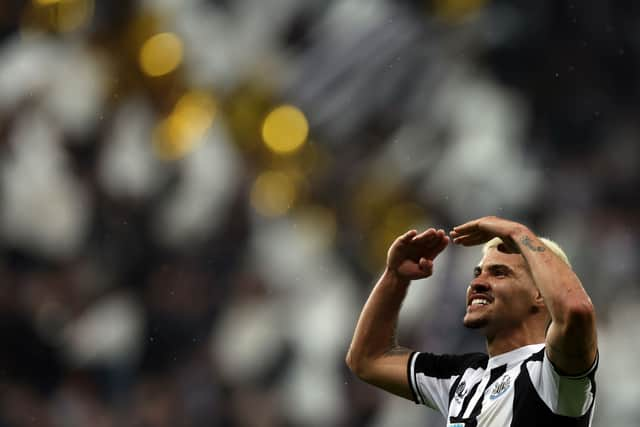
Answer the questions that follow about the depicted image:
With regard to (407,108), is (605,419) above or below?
below

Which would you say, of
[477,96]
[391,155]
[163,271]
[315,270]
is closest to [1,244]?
[163,271]

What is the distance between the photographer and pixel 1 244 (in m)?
4.54

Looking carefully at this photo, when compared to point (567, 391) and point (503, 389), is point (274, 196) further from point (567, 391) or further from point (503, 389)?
point (567, 391)

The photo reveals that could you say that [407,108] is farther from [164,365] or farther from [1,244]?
[1,244]

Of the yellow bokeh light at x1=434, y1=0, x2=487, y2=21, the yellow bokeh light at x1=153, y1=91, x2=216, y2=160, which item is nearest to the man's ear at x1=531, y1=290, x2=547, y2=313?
the yellow bokeh light at x1=434, y1=0, x2=487, y2=21

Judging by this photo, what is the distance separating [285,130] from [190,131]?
1.42ft

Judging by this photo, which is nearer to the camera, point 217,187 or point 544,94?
point 544,94

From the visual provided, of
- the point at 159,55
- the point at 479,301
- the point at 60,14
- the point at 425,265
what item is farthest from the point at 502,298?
the point at 60,14

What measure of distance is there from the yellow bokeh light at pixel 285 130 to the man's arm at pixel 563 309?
9.14 feet

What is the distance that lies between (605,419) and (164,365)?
156 centimetres

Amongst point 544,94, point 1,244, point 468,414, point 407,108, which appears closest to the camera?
point 468,414

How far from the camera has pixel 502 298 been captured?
5.64 ft

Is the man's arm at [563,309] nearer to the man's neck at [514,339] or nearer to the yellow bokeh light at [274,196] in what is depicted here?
the man's neck at [514,339]

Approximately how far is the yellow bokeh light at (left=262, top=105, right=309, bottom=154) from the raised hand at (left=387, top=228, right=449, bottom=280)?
2489 millimetres
